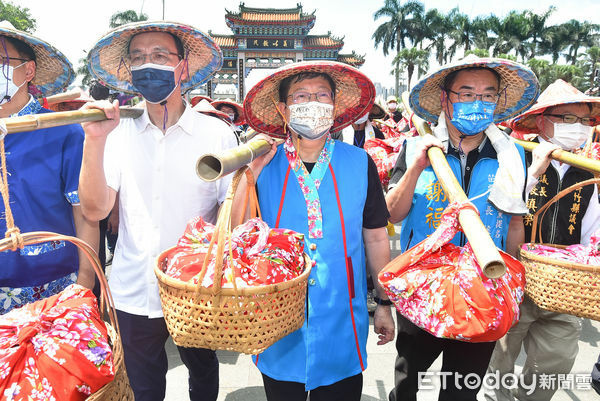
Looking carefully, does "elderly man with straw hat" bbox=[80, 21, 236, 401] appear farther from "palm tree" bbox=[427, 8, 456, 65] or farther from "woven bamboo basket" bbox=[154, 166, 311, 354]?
"palm tree" bbox=[427, 8, 456, 65]

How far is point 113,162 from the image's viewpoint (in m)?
1.79

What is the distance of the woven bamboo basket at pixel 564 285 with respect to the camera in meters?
1.55

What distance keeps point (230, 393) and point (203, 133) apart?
1872 mm

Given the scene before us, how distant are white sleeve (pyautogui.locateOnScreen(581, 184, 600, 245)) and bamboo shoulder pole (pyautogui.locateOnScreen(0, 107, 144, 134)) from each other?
8.32ft

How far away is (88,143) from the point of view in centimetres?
151

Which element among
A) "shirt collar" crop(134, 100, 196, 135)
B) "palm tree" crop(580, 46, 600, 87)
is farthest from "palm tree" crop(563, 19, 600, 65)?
"shirt collar" crop(134, 100, 196, 135)

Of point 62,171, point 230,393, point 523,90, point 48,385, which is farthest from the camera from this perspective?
point 230,393

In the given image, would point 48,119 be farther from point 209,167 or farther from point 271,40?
point 271,40

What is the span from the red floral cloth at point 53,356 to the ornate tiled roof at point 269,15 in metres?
31.1

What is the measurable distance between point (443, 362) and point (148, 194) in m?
1.64

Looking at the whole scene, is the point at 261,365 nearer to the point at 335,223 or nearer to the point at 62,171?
the point at 335,223

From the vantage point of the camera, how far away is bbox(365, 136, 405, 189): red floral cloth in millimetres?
3938

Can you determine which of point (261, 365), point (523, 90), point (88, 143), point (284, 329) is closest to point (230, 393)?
point (261, 365)

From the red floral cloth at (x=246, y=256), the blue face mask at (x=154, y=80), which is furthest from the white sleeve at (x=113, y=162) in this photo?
the red floral cloth at (x=246, y=256)
